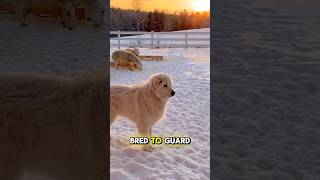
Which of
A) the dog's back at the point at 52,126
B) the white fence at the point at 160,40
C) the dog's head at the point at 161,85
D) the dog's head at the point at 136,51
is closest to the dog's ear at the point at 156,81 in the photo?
the dog's head at the point at 161,85

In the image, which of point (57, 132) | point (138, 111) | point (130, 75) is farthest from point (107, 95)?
point (130, 75)

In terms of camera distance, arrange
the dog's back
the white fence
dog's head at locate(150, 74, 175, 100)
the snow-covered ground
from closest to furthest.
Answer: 1. the dog's back
2. the snow-covered ground
3. dog's head at locate(150, 74, 175, 100)
4. the white fence

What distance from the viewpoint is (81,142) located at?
1.34 m

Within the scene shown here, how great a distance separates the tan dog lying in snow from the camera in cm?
199

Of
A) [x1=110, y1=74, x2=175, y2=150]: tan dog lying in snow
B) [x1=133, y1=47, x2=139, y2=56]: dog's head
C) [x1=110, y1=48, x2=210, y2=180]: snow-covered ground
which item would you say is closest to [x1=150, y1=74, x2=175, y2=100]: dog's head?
[x1=110, y1=74, x2=175, y2=150]: tan dog lying in snow

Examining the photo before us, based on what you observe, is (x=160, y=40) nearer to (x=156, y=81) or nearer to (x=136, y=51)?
(x=136, y=51)

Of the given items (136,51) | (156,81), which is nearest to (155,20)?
(156,81)

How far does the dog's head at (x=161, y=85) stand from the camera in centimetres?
195

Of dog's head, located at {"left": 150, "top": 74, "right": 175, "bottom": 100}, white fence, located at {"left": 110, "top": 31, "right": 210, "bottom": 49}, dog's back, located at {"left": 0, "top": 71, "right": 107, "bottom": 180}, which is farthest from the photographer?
white fence, located at {"left": 110, "top": 31, "right": 210, "bottom": 49}

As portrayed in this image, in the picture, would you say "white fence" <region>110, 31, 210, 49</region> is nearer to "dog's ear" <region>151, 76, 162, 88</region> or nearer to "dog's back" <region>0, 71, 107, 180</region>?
"dog's ear" <region>151, 76, 162, 88</region>
